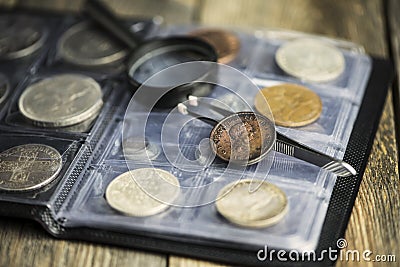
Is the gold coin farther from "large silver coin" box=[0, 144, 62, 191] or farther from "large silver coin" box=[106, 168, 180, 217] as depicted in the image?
"large silver coin" box=[0, 144, 62, 191]

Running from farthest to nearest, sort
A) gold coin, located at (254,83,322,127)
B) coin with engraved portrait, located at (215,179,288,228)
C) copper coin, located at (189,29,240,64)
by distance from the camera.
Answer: copper coin, located at (189,29,240,64), gold coin, located at (254,83,322,127), coin with engraved portrait, located at (215,179,288,228)

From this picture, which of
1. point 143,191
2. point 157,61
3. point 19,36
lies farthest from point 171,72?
point 19,36

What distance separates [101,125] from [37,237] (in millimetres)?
189

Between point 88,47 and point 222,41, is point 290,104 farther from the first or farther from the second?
point 88,47

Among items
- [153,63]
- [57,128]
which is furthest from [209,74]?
[57,128]

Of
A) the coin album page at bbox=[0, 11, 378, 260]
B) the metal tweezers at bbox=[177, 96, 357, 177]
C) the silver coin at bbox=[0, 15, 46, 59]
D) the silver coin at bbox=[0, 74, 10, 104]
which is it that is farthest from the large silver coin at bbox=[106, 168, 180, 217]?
the silver coin at bbox=[0, 15, 46, 59]

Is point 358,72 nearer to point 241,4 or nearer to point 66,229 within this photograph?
point 241,4

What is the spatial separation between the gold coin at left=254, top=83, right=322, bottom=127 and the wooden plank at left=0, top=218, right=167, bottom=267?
0.85 ft

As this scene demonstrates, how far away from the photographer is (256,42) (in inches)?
42.6

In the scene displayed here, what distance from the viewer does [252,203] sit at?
77 cm

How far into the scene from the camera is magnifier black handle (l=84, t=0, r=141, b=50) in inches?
42.0

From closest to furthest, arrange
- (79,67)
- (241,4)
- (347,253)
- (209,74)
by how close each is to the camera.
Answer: (347,253) < (209,74) < (79,67) < (241,4)

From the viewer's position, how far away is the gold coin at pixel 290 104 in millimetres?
895

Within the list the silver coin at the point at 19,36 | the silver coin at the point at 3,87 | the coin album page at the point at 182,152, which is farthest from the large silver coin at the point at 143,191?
the silver coin at the point at 19,36
